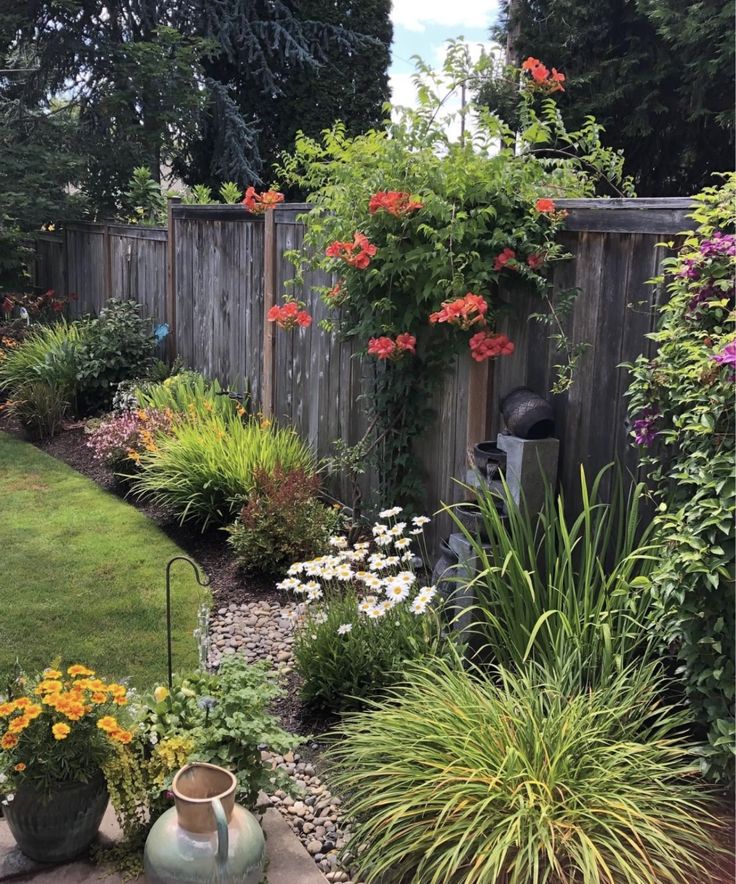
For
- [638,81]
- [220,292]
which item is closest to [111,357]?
[220,292]

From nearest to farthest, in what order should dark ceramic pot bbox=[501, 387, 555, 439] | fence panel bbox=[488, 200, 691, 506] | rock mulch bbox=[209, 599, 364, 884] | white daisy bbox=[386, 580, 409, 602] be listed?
rock mulch bbox=[209, 599, 364, 884] < fence panel bbox=[488, 200, 691, 506] < white daisy bbox=[386, 580, 409, 602] < dark ceramic pot bbox=[501, 387, 555, 439]

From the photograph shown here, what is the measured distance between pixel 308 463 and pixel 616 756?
3388 mm

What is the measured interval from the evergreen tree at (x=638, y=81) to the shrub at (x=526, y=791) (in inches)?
453

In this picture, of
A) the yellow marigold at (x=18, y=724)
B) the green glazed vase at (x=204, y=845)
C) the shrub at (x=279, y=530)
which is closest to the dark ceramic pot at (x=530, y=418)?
the shrub at (x=279, y=530)

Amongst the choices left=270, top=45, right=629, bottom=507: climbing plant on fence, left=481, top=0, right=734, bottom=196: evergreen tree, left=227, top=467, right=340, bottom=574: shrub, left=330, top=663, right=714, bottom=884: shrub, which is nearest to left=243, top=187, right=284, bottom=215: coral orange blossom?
left=270, top=45, right=629, bottom=507: climbing plant on fence

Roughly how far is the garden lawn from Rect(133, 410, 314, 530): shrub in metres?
0.28

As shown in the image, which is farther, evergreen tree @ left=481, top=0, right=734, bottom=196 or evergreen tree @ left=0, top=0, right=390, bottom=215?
evergreen tree @ left=481, top=0, right=734, bottom=196

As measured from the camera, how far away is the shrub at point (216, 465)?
209 inches

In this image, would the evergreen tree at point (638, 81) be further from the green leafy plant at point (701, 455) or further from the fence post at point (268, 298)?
the green leafy plant at point (701, 455)

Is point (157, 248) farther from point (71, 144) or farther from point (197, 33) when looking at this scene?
point (197, 33)

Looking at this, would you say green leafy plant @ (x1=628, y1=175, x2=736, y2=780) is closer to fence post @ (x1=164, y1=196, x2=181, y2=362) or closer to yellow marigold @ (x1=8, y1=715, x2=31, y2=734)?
yellow marigold @ (x1=8, y1=715, x2=31, y2=734)

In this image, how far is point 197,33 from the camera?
14.0 metres

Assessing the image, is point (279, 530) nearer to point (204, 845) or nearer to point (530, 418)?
point (530, 418)

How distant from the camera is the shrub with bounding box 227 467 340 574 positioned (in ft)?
15.2
